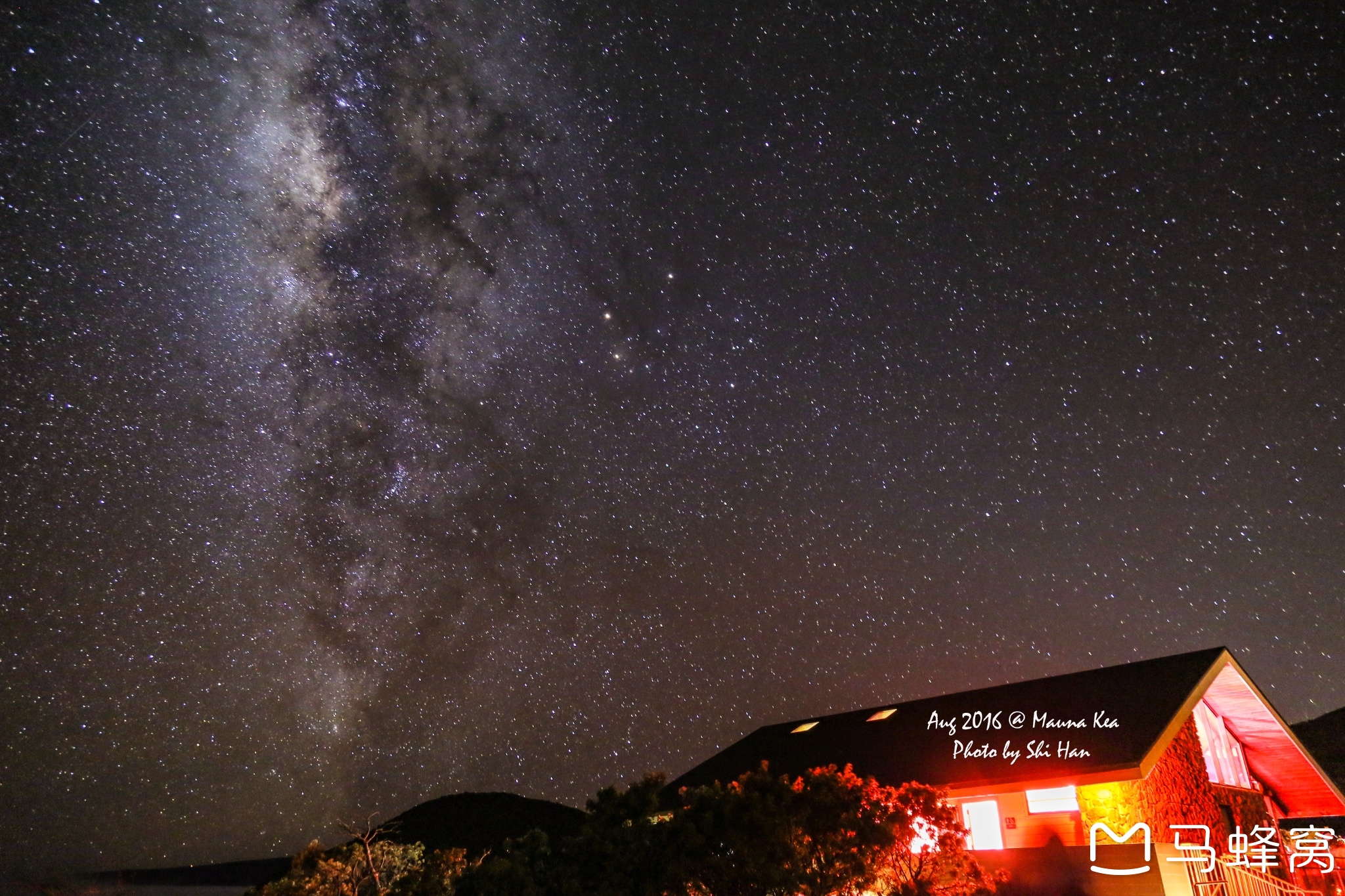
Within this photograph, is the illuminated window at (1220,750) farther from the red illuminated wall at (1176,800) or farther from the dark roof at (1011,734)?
the dark roof at (1011,734)

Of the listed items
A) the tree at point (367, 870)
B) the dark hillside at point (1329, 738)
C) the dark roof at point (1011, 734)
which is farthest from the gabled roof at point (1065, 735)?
the dark hillside at point (1329, 738)

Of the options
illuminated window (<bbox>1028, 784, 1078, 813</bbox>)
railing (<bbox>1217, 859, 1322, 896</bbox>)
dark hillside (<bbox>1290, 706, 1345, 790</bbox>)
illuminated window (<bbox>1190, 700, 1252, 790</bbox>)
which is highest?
dark hillside (<bbox>1290, 706, 1345, 790</bbox>)

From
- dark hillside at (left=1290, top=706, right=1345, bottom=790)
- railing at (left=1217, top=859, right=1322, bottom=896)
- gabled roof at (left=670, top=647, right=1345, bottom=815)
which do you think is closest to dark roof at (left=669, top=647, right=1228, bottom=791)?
gabled roof at (left=670, top=647, right=1345, bottom=815)

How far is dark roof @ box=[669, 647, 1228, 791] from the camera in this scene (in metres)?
17.0

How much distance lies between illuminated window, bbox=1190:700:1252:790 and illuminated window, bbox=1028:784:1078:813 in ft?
16.4

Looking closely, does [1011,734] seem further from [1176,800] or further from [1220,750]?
[1220,750]

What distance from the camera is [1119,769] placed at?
16031mm

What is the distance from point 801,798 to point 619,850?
3.52 meters

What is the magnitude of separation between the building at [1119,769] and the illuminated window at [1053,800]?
0.08 feet

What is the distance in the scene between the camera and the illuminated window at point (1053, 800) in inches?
672

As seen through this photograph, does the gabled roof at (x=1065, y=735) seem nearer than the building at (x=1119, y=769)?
No

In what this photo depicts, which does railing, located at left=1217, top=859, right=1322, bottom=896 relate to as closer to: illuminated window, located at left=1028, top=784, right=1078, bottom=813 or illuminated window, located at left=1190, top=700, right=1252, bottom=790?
illuminated window, located at left=1190, top=700, right=1252, bottom=790

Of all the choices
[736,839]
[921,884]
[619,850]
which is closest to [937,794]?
[921,884]

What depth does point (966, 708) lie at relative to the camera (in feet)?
74.3
